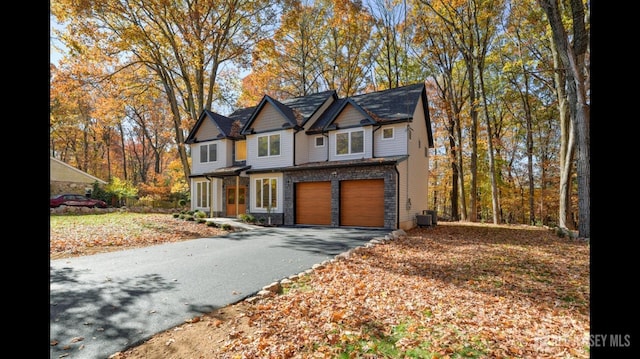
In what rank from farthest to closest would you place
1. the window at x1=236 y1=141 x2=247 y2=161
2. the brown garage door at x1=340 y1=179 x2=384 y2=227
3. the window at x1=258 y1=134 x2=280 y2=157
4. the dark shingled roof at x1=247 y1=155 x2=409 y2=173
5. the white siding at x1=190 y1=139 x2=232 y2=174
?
1. the white siding at x1=190 y1=139 x2=232 y2=174
2. the window at x1=236 y1=141 x2=247 y2=161
3. the window at x1=258 y1=134 x2=280 y2=157
4. the brown garage door at x1=340 y1=179 x2=384 y2=227
5. the dark shingled roof at x1=247 y1=155 x2=409 y2=173

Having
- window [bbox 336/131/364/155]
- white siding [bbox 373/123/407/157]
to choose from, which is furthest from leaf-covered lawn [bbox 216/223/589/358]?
window [bbox 336/131/364/155]

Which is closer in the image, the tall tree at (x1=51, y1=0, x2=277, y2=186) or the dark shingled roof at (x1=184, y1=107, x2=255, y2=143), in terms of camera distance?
Result: the tall tree at (x1=51, y1=0, x2=277, y2=186)

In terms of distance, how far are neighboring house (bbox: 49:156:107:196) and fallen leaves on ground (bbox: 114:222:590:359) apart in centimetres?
2610

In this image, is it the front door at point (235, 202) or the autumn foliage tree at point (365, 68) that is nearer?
the autumn foliage tree at point (365, 68)

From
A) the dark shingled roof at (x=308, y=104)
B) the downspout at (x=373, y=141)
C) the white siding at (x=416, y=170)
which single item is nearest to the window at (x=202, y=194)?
the dark shingled roof at (x=308, y=104)

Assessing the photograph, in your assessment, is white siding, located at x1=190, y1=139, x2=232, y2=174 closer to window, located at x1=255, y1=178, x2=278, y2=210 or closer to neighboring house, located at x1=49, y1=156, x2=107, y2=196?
window, located at x1=255, y1=178, x2=278, y2=210

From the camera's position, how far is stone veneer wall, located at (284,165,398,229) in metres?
12.9

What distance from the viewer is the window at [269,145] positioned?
16.5 meters

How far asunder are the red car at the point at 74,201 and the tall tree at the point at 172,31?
7989 millimetres

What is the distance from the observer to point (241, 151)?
18.6 m

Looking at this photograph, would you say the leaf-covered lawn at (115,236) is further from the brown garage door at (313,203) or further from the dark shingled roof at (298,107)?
the dark shingled roof at (298,107)
